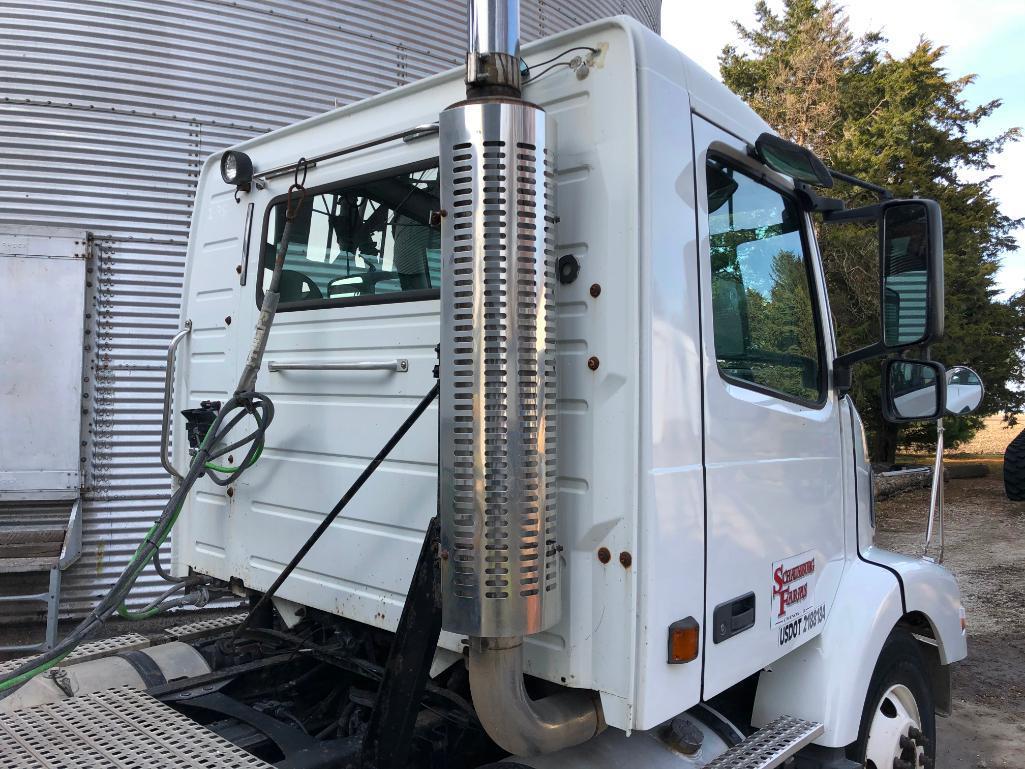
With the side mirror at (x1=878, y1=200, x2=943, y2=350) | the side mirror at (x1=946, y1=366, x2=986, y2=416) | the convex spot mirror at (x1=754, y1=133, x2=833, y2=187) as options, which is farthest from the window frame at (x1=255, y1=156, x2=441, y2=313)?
the side mirror at (x1=946, y1=366, x2=986, y2=416)

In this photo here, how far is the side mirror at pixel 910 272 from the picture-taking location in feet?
8.11

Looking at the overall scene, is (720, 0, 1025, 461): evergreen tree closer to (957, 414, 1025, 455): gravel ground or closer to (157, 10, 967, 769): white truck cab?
(957, 414, 1025, 455): gravel ground

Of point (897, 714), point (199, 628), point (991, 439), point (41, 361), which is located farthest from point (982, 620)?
point (991, 439)

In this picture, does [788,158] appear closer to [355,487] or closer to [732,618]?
[732,618]

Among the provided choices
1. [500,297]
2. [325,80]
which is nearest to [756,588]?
[500,297]

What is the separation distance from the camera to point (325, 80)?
6789mm

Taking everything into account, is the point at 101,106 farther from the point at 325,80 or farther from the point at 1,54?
the point at 325,80

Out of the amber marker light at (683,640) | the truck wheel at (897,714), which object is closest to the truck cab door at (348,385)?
the amber marker light at (683,640)

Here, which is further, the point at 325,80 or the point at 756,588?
the point at 325,80

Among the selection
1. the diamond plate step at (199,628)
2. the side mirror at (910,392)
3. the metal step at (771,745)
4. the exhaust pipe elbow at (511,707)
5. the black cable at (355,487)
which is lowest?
the metal step at (771,745)

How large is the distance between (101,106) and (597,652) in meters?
5.96

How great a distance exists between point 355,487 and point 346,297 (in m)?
0.71

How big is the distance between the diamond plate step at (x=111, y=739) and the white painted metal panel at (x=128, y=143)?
13.2 feet

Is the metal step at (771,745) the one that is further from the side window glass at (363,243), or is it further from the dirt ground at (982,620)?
the dirt ground at (982,620)
